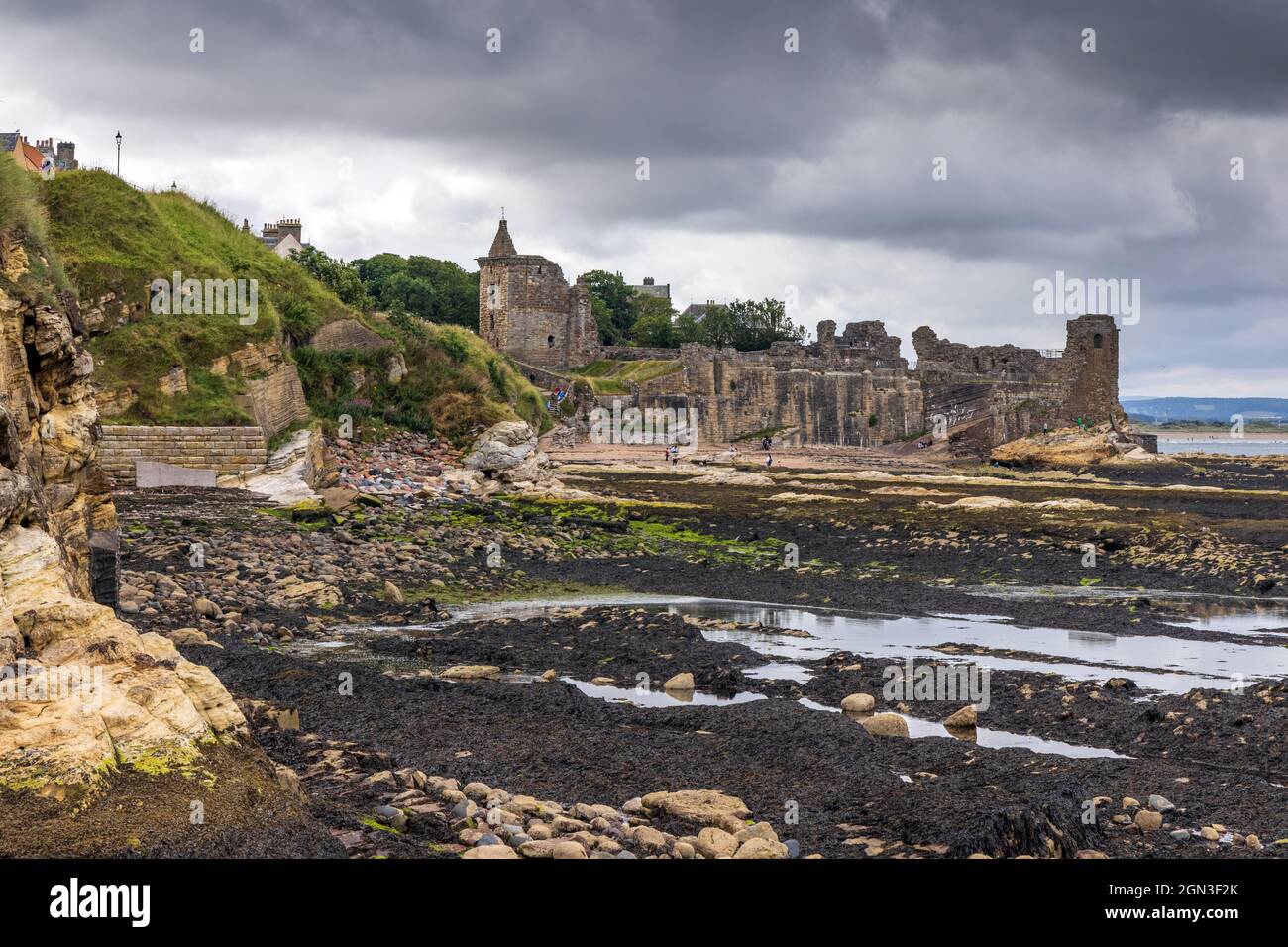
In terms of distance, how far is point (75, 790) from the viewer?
24.0 ft

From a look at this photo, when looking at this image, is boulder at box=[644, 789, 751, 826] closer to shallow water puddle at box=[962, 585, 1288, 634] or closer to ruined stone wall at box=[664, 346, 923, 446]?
shallow water puddle at box=[962, 585, 1288, 634]

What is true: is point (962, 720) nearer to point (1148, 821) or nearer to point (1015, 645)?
point (1148, 821)

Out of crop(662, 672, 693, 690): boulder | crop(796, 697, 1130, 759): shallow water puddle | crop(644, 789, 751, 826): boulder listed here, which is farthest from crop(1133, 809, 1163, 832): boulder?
crop(662, 672, 693, 690): boulder

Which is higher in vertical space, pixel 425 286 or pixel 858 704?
pixel 425 286

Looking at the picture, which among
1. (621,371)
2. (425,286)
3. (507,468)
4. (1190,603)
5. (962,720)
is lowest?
(1190,603)

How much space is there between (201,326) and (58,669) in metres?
27.8

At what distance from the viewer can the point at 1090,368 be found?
90.9m

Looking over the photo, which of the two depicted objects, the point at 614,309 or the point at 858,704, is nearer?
the point at 858,704

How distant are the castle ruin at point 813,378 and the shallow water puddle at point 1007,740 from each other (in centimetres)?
6525

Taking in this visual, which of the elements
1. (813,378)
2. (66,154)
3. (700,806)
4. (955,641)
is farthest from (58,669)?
(813,378)

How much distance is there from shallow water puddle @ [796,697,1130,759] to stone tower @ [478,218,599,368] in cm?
7223

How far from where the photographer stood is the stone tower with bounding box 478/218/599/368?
283 ft

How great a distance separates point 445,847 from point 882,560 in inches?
875

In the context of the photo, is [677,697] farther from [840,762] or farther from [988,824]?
[988,824]
